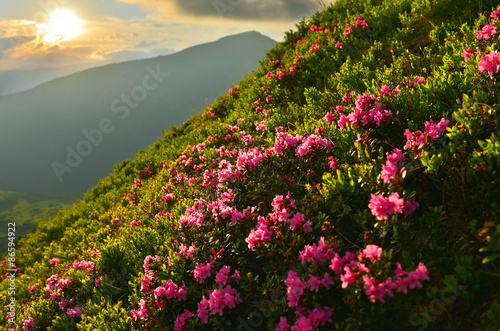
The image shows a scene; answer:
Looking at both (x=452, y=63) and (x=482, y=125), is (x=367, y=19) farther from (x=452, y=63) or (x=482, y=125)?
(x=482, y=125)

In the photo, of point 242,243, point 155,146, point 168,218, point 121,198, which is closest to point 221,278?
point 242,243

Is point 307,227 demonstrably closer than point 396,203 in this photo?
No

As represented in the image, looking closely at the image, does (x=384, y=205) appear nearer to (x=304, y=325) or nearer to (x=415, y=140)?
(x=415, y=140)

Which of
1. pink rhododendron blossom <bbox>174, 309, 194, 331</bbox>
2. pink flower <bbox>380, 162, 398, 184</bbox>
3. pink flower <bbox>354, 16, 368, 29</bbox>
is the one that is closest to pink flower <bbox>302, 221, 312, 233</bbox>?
pink flower <bbox>380, 162, 398, 184</bbox>

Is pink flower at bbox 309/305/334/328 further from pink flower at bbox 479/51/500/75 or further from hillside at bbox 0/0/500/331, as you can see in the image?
pink flower at bbox 479/51/500/75

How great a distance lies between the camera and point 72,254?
24.3ft

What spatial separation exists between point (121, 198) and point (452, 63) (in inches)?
397

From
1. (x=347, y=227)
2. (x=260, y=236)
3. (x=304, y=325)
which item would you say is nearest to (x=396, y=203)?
(x=347, y=227)

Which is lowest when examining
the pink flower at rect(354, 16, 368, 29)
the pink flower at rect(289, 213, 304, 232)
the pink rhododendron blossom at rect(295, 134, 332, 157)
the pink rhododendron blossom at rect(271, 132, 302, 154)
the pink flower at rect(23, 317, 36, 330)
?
the pink flower at rect(23, 317, 36, 330)

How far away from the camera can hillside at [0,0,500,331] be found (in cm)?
234

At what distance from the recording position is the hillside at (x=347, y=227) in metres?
2.34

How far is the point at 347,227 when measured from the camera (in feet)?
10.8

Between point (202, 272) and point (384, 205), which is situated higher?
point (384, 205)

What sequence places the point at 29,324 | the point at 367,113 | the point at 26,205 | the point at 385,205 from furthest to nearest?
the point at 26,205
the point at 29,324
the point at 367,113
the point at 385,205
